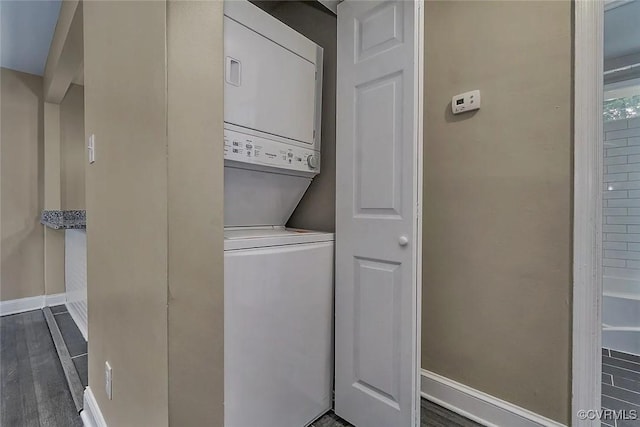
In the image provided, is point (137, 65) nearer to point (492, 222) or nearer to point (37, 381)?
point (492, 222)

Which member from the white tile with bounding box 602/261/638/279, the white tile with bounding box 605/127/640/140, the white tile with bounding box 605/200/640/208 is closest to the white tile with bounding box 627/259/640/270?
the white tile with bounding box 602/261/638/279

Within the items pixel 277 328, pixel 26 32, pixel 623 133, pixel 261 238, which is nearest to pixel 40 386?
pixel 277 328

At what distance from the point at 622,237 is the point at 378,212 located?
254cm

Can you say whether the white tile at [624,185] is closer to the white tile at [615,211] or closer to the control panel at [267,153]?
the white tile at [615,211]

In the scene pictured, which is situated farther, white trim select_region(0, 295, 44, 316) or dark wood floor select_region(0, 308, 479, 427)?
white trim select_region(0, 295, 44, 316)

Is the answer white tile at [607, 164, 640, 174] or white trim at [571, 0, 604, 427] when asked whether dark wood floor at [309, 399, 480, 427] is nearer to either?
white trim at [571, 0, 604, 427]

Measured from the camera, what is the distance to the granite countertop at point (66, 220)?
2.24 m

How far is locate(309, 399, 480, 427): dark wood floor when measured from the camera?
143cm

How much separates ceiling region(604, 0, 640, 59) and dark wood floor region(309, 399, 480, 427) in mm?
2475

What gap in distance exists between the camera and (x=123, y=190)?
1.03 m

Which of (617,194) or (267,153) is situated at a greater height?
(267,153)

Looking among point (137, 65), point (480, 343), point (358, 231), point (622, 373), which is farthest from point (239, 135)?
point (622, 373)

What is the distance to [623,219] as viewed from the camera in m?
2.47

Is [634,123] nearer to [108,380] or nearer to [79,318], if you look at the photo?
[108,380]
